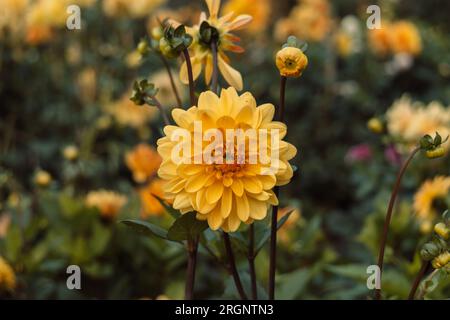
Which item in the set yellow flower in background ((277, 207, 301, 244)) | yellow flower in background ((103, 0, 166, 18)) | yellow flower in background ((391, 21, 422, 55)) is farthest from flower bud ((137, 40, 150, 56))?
yellow flower in background ((391, 21, 422, 55))

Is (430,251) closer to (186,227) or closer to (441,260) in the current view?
(441,260)

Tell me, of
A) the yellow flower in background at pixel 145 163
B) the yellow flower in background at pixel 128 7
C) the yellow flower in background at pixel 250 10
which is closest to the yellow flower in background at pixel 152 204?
the yellow flower in background at pixel 145 163

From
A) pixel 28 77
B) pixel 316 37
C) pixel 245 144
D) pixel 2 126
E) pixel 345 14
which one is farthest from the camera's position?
pixel 345 14

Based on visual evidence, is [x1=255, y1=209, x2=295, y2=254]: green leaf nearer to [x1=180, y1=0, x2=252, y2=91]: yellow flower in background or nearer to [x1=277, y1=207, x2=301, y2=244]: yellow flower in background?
[x1=180, y1=0, x2=252, y2=91]: yellow flower in background

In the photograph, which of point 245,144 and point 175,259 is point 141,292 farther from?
point 245,144
